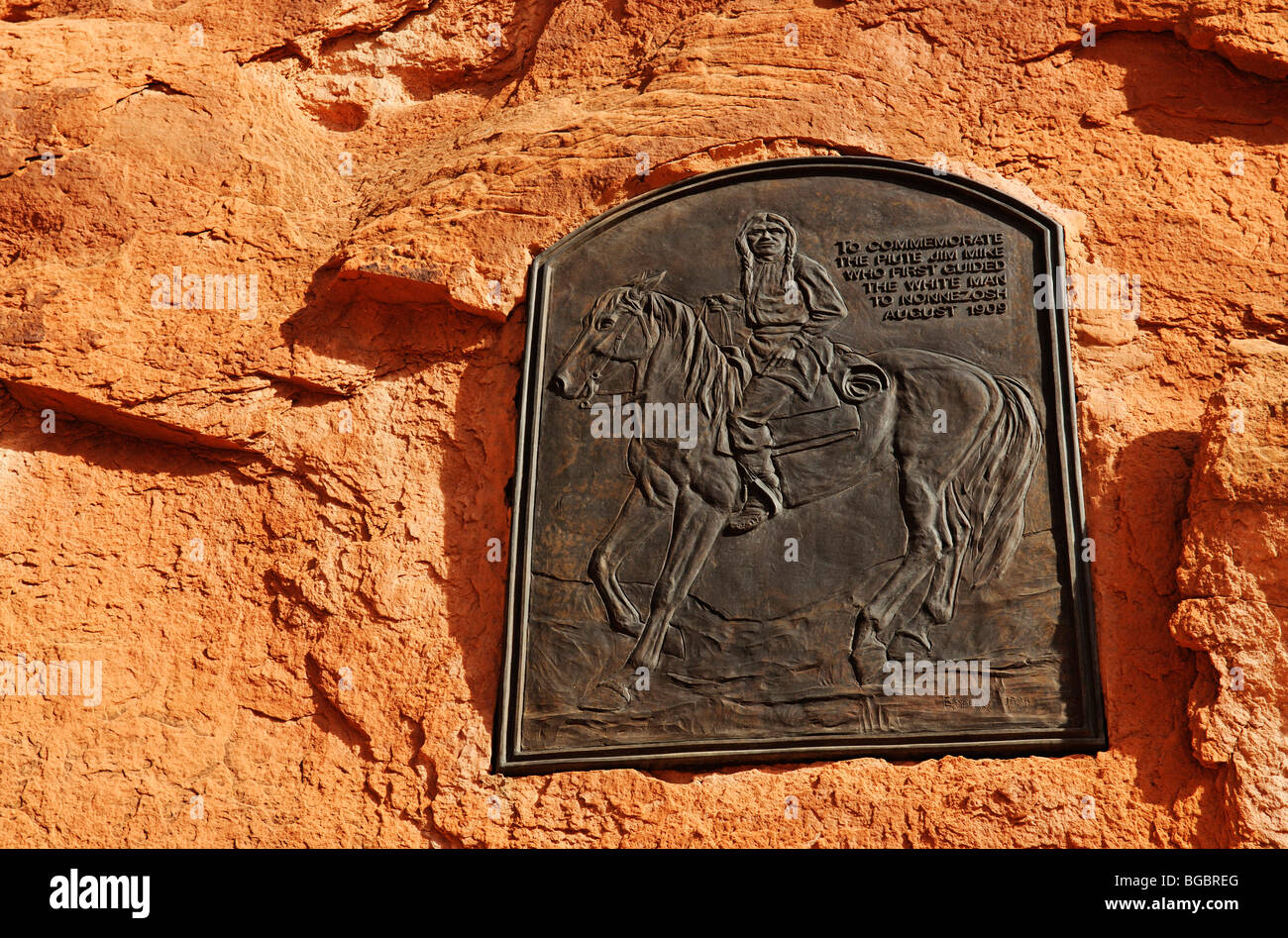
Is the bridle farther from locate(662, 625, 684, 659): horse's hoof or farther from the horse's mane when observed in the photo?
locate(662, 625, 684, 659): horse's hoof

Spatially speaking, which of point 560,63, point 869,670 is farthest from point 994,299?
A: point 560,63

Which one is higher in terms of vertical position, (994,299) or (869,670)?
(994,299)

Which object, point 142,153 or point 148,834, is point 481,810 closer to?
point 148,834

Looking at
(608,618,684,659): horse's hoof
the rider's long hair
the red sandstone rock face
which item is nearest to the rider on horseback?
the rider's long hair

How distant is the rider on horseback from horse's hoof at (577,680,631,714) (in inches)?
30.8

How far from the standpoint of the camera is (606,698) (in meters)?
5.10

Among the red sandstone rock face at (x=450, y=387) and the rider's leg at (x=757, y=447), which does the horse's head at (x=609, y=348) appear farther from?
the rider's leg at (x=757, y=447)

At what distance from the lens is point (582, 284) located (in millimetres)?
5852

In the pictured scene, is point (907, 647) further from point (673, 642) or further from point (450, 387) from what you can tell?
point (450, 387)

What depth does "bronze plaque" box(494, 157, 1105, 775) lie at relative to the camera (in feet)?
16.0

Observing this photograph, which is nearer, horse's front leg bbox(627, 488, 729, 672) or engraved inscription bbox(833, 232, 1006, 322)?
horse's front leg bbox(627, 488, 729, 672)

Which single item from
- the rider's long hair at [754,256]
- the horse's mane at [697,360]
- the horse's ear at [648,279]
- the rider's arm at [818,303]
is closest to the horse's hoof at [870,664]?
the horse's mane at [697,360]

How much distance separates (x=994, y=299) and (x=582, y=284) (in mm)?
1784

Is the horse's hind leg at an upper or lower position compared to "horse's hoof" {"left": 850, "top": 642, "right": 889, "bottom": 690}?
upper
